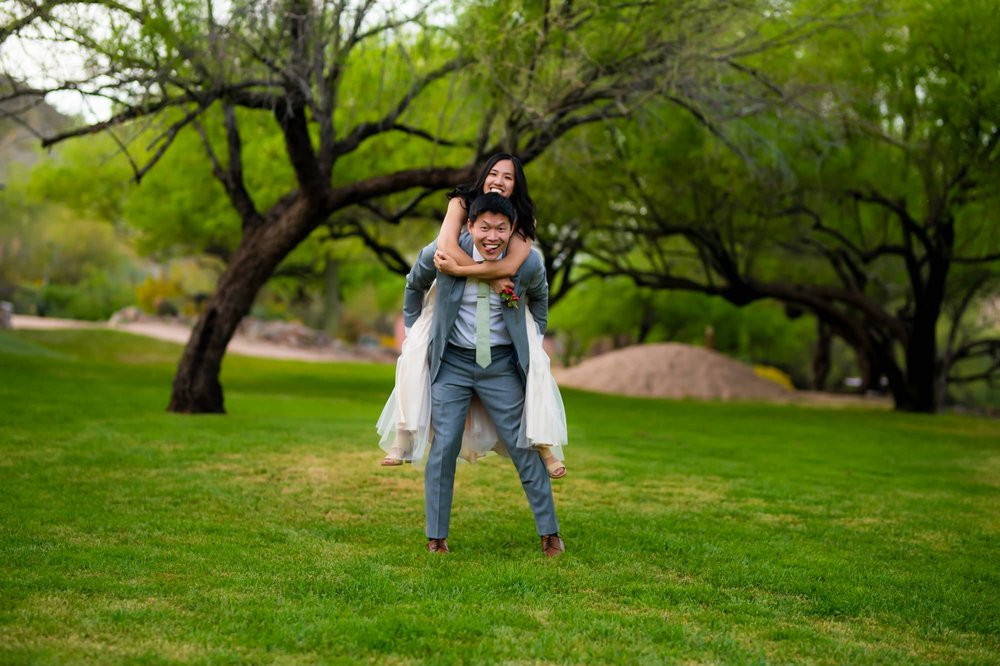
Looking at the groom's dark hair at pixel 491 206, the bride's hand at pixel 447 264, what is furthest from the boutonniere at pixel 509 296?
the groom's dark hair at pixel 491 206

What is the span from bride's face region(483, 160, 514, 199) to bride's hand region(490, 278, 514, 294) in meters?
0.49

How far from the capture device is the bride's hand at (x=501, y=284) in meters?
6.02

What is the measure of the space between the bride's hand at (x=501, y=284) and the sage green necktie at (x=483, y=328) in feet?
0.17

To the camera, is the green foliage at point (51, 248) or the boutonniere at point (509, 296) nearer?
the boutonniere at point (509, 296)

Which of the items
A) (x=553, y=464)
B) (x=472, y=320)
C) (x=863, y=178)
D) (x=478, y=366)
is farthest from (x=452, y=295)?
(x=863, y=178)

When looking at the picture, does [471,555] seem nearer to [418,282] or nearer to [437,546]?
[437,546]

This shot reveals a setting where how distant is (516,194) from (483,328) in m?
0.79

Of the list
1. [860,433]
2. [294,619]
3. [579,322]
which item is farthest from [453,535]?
[579,322]

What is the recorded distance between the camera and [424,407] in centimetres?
611

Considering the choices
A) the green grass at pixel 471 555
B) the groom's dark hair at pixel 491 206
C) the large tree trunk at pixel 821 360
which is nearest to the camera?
the green grass at pixel 471 555

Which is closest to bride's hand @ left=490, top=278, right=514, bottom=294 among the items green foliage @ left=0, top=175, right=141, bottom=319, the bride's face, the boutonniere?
the boutonniere

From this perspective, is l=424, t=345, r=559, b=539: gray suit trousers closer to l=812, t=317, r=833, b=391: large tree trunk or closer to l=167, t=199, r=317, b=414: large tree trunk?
l=167, t=199, r=317, b=414: large tree trunk

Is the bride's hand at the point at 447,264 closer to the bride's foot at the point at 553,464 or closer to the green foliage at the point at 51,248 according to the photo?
the bride's foot at the point at 553,464

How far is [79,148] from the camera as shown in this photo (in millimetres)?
37219
